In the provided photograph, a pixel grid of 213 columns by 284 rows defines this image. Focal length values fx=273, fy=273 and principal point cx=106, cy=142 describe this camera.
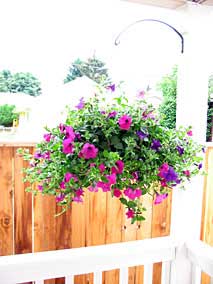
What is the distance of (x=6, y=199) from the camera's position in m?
1.32

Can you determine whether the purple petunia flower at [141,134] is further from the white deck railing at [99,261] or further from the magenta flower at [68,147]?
the white deck railing at [99,261]

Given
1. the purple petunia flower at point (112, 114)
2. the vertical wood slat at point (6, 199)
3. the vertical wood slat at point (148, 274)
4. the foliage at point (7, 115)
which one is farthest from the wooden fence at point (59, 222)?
the purple petunia flower at point (112, 114)

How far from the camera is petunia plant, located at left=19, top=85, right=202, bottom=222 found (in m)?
0.93

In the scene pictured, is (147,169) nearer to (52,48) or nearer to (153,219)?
(153,219)

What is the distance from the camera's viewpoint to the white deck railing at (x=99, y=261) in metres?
1.10

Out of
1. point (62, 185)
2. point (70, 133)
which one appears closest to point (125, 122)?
point (70, 133)

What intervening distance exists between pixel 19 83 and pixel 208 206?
4.22 feet

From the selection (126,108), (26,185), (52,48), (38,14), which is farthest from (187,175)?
(38,14)

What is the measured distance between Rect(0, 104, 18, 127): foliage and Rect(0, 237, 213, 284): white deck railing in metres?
0.62

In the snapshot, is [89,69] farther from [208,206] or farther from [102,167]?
[208,206]

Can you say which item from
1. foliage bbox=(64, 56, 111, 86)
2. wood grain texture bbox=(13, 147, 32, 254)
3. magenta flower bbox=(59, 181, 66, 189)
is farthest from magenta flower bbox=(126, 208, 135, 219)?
foliage bbox=(64, 56, 111, 86)

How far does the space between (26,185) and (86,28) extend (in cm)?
87

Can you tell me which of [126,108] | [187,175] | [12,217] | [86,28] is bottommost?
[12,217]

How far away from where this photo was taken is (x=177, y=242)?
134 centimetres
